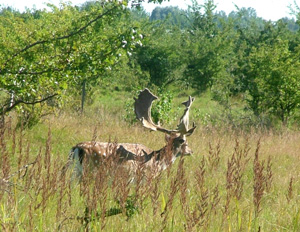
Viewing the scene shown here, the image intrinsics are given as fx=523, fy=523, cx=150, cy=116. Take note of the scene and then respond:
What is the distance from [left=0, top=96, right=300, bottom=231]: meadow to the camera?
2.84 m

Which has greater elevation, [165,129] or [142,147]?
[165,129]

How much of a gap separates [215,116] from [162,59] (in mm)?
15239

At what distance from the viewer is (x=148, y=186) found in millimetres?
3111

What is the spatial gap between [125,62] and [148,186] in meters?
21.1

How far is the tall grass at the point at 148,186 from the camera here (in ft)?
9.32

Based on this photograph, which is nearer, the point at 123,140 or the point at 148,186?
the point at 148,186

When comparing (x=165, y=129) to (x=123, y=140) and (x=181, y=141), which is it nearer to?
(x=181, y=141)

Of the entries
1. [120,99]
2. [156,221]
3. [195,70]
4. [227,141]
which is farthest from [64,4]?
[156,221]

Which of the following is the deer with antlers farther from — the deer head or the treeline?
the treeline

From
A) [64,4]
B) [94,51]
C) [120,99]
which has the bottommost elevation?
[120,99]

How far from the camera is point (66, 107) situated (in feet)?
52.6

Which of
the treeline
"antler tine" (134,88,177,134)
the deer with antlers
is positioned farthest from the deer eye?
the treeline

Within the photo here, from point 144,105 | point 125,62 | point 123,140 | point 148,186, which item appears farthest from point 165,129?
point 125,62

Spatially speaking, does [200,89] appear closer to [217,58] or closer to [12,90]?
[217,58]
